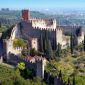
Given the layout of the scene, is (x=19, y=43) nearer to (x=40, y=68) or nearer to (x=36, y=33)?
(x=36, y=33)

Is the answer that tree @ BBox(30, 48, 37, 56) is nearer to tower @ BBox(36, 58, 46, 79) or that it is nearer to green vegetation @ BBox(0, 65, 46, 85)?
green vegetation @ BBox(0, 65, 46, 85)

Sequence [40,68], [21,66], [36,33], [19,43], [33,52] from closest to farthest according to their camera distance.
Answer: [40,68]
[21,66]
[33,52]
[19,43]
[36,33]

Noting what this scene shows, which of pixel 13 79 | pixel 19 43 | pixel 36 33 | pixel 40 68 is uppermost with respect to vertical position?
pixel 36 33

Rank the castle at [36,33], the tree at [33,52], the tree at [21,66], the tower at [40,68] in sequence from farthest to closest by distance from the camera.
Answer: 1. the castle at [36,33]
2. the tree at [33,52]
3. the tree at [21,66]
4. the tower at [40,68]

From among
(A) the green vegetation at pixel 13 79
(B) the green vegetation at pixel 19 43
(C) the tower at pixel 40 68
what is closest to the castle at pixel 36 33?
(B) the green vegetation at pixel 19 43

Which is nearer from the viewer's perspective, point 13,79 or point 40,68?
point 13,79

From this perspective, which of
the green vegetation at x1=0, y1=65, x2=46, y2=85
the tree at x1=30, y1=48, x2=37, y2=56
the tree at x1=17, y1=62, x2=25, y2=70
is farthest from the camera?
the tree at x1=30, y1=48, x2=37, y2=56

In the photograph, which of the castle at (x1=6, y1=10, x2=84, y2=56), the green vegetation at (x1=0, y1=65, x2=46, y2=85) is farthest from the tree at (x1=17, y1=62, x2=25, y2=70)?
the castle at (x1=6, y1=10, x2=84, y2=56)

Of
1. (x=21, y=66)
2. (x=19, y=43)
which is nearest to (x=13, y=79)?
(x=21, y=66)

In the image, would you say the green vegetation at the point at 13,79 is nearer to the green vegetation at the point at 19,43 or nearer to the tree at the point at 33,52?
the tree at the point at 33,52

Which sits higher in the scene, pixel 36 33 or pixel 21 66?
pixel 36 33

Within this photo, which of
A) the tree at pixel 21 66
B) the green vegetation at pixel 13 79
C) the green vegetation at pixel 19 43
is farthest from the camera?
the green vegetation at pixel 19 43

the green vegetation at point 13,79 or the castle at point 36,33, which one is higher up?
the castle at point 36,33
